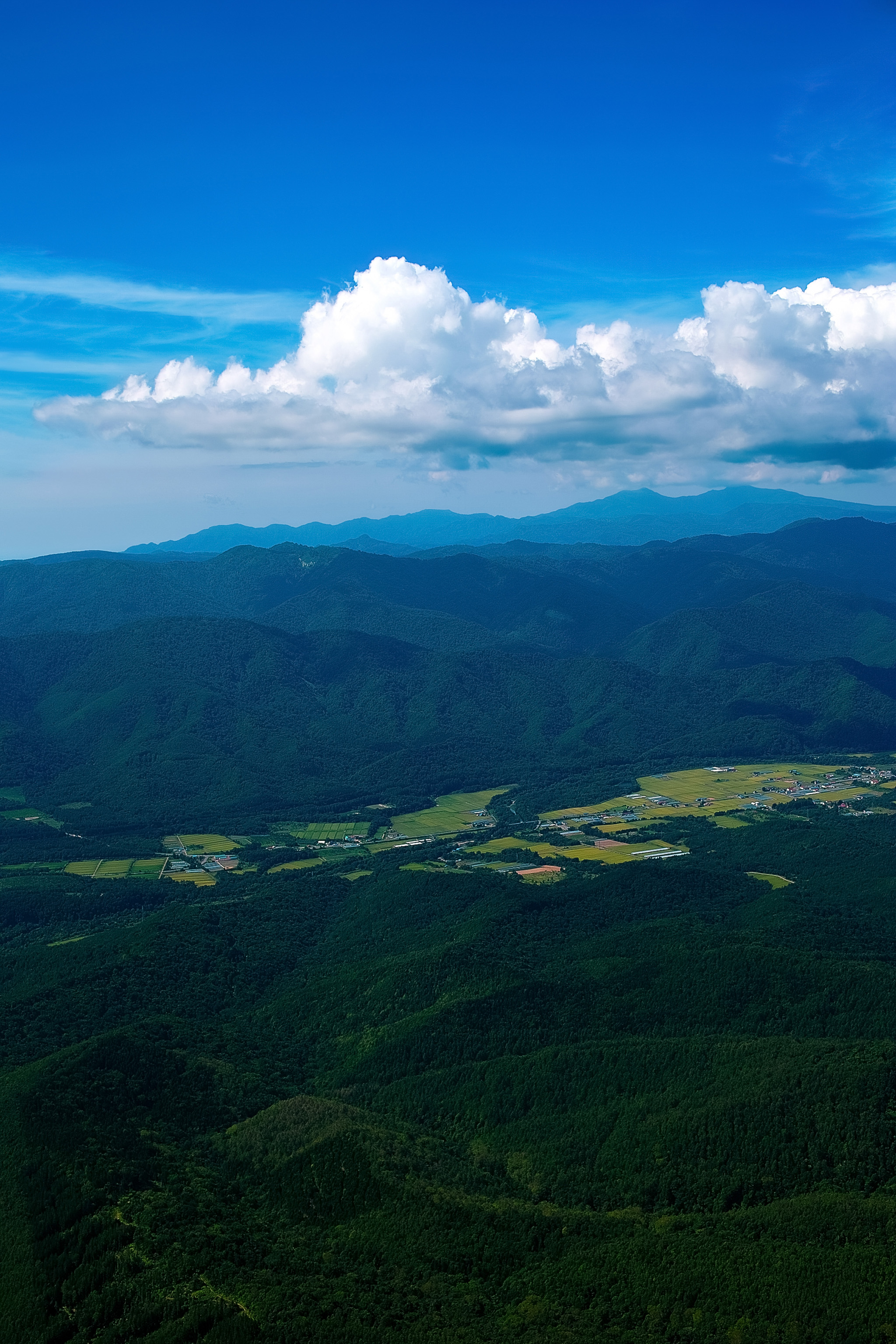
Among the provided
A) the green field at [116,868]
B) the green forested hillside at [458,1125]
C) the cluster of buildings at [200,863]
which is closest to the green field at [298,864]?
the cluster of buildings at [200,863]

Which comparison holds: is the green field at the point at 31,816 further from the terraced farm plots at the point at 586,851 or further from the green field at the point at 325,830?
the terraced farm plots at the point at 586,851

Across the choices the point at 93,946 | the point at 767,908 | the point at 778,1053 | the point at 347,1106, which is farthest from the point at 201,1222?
the point at 767,908

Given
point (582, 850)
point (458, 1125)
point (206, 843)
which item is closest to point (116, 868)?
point (206, 843)

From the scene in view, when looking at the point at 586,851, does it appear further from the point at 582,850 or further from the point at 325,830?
the point at 325,830

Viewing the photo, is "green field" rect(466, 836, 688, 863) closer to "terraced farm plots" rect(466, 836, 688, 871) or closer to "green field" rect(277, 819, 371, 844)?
"terraced farm plots" rect(466, 836, 688, 871)

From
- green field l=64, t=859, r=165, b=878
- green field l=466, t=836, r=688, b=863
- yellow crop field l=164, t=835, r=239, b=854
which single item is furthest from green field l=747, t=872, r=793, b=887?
green field l=64, t=859, r=165, b=878

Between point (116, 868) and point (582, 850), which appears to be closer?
point (116, 868)

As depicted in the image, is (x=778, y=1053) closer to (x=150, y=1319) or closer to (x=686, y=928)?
(x=686, y=928)
